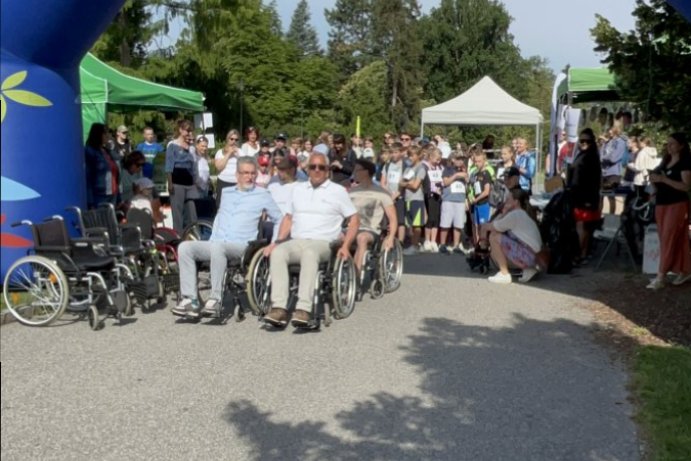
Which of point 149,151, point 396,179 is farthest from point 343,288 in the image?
point 149,151

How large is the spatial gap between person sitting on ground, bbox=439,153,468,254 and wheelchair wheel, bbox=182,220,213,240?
4.53m

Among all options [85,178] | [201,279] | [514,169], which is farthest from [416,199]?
[85,178]

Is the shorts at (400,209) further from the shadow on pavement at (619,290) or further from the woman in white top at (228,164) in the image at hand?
the woman in white top at (228,164)

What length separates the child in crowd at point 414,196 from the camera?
13.4 m

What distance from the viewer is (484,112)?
2625 centimetres

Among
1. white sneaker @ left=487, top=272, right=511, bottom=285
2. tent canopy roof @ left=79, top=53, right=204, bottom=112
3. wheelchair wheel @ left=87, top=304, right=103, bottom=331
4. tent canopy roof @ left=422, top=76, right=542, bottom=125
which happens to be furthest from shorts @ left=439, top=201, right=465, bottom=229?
tent canopy roof @ left=422, top=76, right=542, bottom=125

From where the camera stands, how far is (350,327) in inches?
315

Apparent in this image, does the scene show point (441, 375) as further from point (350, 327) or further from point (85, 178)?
point (85, 178)

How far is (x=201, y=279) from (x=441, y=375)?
499cm

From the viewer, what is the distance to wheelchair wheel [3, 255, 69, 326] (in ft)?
25.2

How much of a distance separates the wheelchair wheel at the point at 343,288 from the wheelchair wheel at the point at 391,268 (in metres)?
1.17

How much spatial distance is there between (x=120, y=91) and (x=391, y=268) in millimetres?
7549

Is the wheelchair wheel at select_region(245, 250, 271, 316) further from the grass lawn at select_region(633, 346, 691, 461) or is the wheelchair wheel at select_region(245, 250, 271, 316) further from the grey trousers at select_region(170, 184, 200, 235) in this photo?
the grey trousers at select_region(170, 184, 200, 235)

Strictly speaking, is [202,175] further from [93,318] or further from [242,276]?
[93,318]
